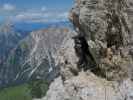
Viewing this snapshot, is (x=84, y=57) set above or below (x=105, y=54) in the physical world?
below

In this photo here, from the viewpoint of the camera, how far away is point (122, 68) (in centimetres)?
1617

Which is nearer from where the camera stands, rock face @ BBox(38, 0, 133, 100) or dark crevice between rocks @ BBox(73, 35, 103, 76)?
rock face @ BBox(38, 0, 133, 100)

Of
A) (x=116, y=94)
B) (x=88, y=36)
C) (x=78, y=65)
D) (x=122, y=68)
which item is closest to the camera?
(x=116, y=94)

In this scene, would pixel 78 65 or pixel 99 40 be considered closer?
pixel 99 40

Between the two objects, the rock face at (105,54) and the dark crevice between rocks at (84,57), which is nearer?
the rock face at (105,54)

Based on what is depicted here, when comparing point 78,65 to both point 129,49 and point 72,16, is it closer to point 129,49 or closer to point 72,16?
point 72,16

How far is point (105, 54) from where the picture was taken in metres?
16.9

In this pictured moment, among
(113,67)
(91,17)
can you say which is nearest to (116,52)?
(113,67)

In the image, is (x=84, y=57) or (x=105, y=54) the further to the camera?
(x=84, y=57)

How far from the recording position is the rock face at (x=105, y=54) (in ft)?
51.9

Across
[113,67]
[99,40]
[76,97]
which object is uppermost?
[99,40]

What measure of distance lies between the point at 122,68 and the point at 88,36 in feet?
7.88

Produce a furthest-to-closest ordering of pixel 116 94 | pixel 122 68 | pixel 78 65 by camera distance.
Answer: pixel 78 65 → pixel 122 68 → pixel 116 94

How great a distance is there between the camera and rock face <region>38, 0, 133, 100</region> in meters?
15.8
